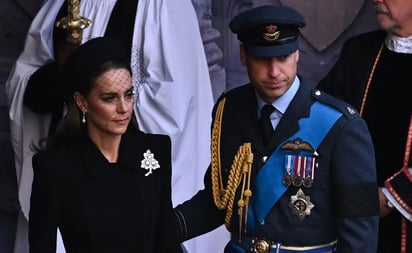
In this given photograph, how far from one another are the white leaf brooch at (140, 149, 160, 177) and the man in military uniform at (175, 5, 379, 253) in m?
0.24

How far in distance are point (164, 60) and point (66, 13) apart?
0.57 metres

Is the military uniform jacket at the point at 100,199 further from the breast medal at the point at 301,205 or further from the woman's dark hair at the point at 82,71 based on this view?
the breast medal at the point at 301,205

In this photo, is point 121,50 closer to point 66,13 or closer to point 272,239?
point 272,239

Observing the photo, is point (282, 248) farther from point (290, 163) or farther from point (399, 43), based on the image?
point (399, 43)

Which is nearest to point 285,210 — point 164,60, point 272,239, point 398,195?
point 272,239

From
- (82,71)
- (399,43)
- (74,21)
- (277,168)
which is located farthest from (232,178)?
(74,21)

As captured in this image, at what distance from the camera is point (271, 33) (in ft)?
10.8

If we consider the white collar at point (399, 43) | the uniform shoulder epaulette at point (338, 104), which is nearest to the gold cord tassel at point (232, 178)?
the uniform shoulder epaulette at point (338, 104)

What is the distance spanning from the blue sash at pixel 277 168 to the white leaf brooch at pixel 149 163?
34cm

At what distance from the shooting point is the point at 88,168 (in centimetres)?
336

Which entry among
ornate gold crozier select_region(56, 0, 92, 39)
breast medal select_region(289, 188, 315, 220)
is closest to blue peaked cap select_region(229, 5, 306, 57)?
breast medal select_region(289, 188, 315, 220)

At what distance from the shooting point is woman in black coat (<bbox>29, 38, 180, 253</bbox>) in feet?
10.9

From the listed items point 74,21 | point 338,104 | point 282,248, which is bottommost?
point 282,248

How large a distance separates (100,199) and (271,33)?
0.76 m
